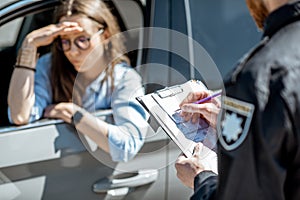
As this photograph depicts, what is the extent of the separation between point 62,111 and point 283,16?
1471mm

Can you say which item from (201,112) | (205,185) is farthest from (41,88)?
(205,185)

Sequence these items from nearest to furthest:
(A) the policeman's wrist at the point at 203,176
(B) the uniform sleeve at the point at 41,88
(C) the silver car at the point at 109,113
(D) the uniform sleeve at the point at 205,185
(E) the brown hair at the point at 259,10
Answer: (E) the brown hair at the point at 259,10 → (D) the uniform sleeve at the point at 205,185 → (A) the policeman's wrist at the point at 203,176 → (C) the silver car at the point at 109,113 → (B) the uniform sleeve at the point at 41,88

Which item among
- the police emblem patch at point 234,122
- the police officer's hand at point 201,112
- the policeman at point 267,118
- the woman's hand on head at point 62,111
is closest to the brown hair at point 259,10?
the policeman at point 267,118

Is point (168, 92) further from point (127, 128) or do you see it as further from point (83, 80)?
point (83, 80)

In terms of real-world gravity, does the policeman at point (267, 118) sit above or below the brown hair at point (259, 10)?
below

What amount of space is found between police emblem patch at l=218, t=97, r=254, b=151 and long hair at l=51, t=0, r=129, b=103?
4.74 feet

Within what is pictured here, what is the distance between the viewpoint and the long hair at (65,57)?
258cm

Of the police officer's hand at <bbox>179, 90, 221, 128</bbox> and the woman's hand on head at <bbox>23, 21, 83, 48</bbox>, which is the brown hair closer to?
the police officer's hand at <bbox>179, 90, 221, 128</bbox>

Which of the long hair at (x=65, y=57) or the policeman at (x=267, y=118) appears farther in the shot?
the long hair at (x=65, y=57)

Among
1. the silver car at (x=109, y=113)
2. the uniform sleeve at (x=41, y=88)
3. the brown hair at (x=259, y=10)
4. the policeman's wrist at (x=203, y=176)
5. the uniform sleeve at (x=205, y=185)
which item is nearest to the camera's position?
the brown hair at (x=259, y=10)

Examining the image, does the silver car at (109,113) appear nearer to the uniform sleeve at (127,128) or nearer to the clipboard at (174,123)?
the uniform sleeve at (127,128)

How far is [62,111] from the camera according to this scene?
250cm

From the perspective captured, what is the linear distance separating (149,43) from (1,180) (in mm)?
807

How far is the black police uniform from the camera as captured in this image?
3.63 ft
